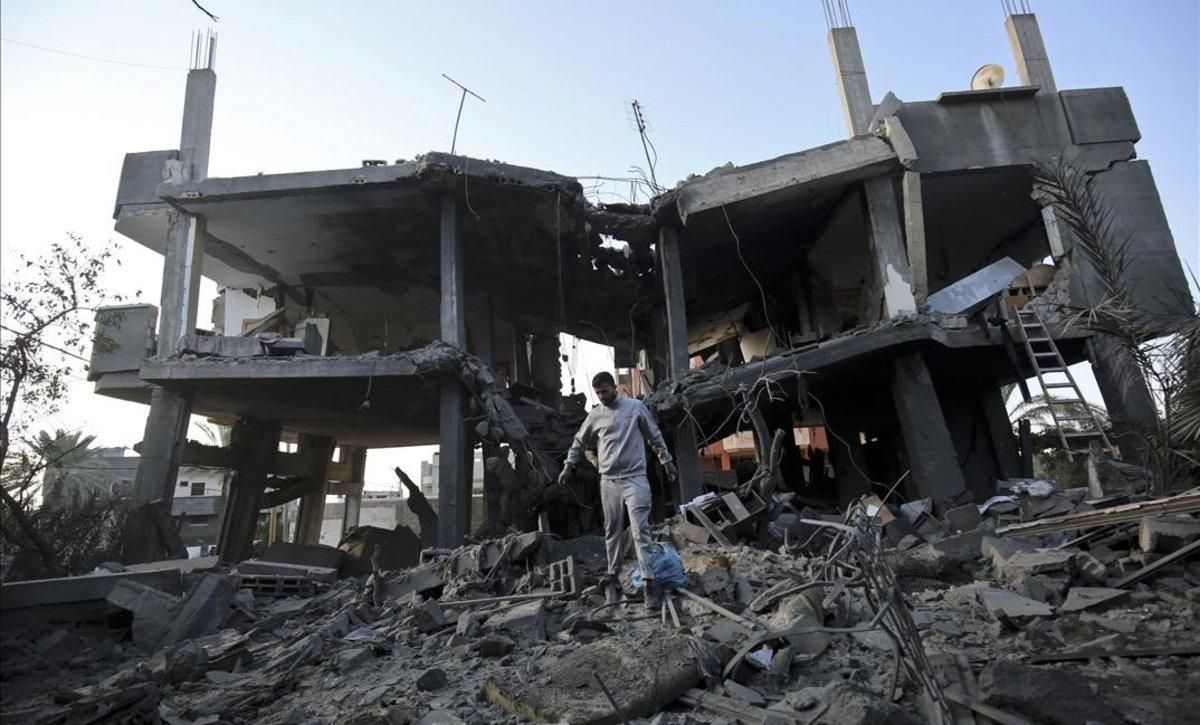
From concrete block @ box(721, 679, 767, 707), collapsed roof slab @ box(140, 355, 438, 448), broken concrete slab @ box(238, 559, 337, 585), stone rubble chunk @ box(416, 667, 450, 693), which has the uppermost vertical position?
collapsed roof slab @ box(140, 355, 438, 448)

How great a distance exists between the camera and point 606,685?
3219 millimetres

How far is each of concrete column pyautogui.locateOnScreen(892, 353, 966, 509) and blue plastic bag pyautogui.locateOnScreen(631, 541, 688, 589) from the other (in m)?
5.74

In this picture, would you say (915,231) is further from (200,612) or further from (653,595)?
(200,612)

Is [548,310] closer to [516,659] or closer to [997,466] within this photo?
[997,466]

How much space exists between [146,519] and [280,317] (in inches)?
196

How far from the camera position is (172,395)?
36.1ft

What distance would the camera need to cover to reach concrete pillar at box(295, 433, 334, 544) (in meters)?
16.6

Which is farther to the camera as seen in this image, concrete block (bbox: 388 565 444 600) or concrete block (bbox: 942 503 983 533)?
concrete block (bbox: 942 503 983 533)

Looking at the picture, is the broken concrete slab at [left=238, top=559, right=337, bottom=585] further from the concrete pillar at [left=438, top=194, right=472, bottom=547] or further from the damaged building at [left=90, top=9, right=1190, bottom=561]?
the damaged building at [left=90, top=9, right=1190, bottom=561]

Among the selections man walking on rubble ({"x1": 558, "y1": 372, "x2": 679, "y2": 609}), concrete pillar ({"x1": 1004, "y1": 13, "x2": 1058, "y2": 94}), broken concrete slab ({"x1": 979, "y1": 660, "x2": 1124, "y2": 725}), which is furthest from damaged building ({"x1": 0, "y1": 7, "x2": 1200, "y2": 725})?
concrete pillar ({"x1": 1004, "y1": 13, "x2": 1058, "y2": 94})

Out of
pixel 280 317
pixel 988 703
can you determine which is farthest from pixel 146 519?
pixel 988 703

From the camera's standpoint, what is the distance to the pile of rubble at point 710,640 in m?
2.84

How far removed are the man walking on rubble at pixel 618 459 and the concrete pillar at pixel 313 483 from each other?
13274mm

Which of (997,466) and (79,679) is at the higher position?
(997,466)
